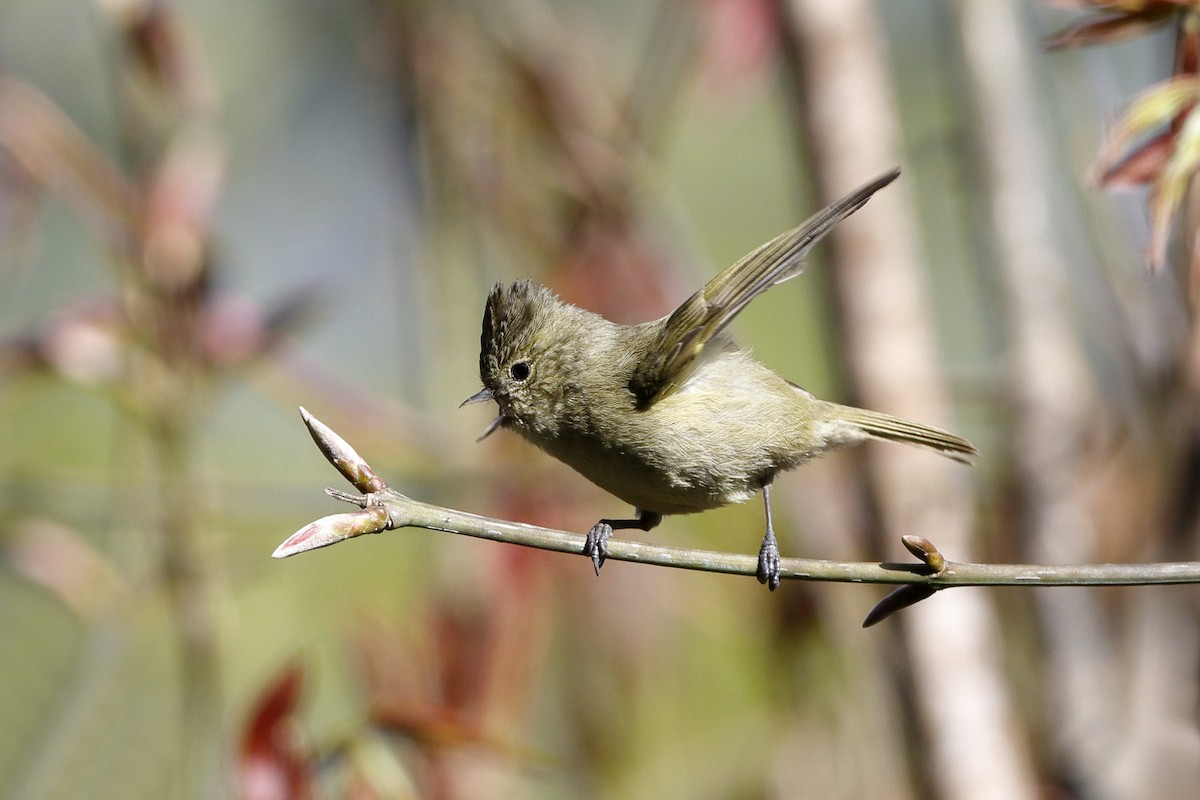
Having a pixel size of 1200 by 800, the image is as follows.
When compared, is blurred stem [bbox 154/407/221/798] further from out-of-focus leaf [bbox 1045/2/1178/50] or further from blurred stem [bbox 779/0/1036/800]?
out-of-focus leaf [bbox 1045/2/1178/50]

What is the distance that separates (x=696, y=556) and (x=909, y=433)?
107cm

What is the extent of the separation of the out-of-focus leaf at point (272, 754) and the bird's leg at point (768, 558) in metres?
0.76

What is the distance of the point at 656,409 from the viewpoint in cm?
229

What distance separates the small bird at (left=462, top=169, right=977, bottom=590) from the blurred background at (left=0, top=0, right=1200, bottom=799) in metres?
0.22

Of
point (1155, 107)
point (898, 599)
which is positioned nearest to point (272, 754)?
point (898, 599)

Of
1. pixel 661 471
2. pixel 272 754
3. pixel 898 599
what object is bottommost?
pixel 272 754

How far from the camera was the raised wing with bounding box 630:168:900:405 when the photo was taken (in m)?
1.75

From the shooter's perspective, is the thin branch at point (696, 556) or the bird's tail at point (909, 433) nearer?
the thin branch at point (696, 556)

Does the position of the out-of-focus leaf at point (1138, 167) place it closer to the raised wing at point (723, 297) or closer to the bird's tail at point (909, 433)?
the raised wing at point (723, 297)

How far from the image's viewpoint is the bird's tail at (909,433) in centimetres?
237

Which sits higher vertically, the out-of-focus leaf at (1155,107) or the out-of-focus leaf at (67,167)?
the out-of-focus leaf at (67,167)

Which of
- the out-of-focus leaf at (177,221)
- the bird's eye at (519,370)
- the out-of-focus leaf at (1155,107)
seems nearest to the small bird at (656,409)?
the bird's eye at (519,370)

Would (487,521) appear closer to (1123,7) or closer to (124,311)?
(1123,7)

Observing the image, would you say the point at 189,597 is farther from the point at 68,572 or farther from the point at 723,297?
the point at 723,297
